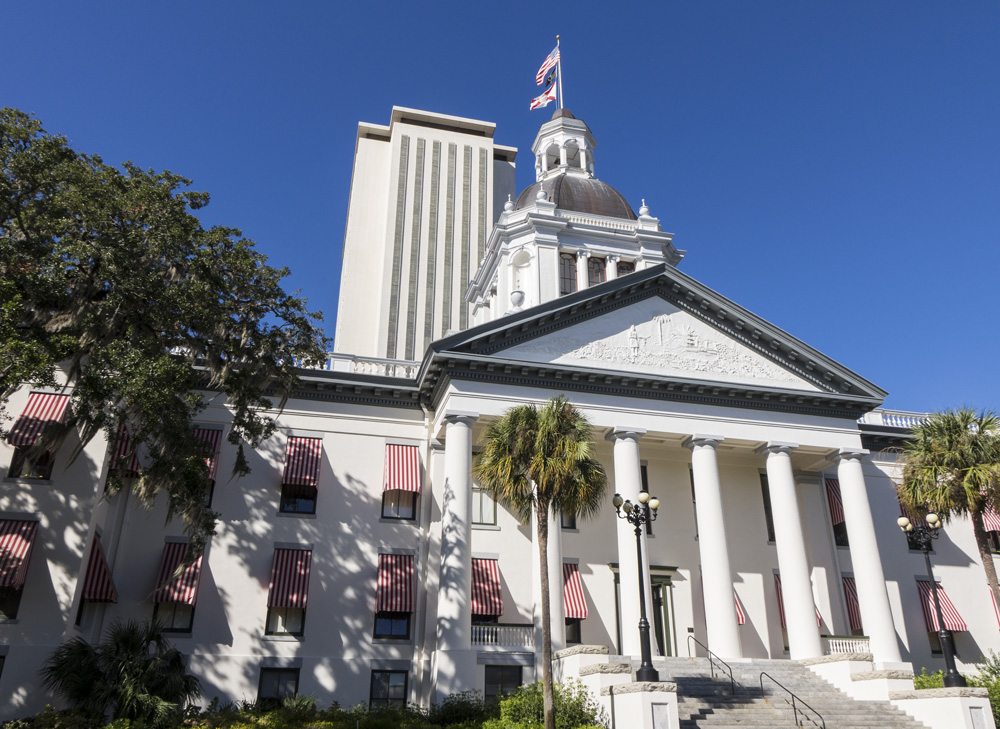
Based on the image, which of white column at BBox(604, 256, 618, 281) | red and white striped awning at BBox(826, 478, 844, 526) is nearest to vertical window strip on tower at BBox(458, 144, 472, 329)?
white column at BBox(604, 256, 618, 281)

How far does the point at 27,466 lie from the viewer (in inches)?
912

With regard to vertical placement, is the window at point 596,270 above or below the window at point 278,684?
above

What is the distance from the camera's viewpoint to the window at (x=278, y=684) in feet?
81.0

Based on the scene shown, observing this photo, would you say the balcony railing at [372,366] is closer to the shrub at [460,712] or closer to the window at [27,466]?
the window at [27,466]

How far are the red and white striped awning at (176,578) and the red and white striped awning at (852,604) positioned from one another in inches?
897

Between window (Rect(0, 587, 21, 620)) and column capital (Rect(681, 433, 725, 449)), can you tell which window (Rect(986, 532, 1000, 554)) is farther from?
window (Rect(0, 587, 21, 620))

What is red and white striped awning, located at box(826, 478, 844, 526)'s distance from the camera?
30.9 metres

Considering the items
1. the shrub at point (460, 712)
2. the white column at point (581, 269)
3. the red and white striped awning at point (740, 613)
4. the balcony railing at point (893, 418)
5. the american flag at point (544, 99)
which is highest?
the american flag at point (544, 99)

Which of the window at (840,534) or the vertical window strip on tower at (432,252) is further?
the vertical window strip on tower at (432,252)

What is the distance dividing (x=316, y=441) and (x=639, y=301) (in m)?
13.0

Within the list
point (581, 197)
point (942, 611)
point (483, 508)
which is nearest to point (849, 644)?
point (942, 611)

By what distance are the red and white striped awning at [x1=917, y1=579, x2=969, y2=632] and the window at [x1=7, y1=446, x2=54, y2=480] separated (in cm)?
3034

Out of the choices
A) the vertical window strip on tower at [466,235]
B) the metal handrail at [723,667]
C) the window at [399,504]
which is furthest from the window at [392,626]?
the vertical window strip on tower at [466,235]

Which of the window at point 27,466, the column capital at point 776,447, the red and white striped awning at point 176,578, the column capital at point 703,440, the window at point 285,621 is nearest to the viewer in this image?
the window at point 27,466
